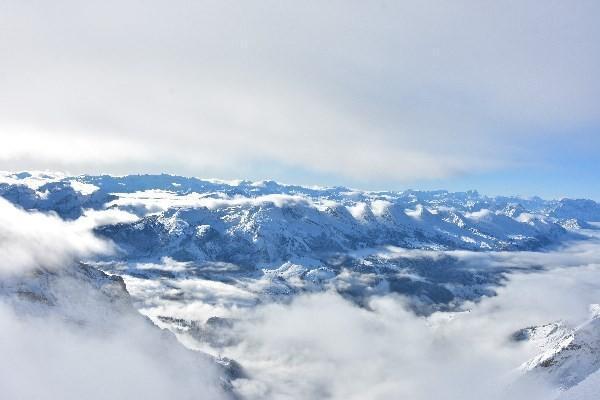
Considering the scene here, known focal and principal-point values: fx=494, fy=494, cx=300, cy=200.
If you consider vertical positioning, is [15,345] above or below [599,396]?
below

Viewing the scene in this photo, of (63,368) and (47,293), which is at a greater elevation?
(47,293)

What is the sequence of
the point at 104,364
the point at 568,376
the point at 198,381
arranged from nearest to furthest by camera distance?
the point at 568,376, the point at 104,364, the point at 198,381

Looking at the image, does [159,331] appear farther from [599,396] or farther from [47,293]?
[599,396]

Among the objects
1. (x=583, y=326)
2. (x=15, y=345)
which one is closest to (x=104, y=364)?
(x=15, y=345)

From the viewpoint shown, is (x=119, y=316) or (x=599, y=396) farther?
(x=119, y=316)

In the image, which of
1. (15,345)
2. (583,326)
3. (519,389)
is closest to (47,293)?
(15,345)

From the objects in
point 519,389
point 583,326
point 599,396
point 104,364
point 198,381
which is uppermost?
point 599,396

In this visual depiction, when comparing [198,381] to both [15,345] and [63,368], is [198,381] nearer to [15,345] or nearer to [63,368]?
[63,368]

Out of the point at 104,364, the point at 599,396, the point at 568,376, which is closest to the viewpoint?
the point at 599,396

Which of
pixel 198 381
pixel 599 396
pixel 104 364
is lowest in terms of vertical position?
pixel 198 381
